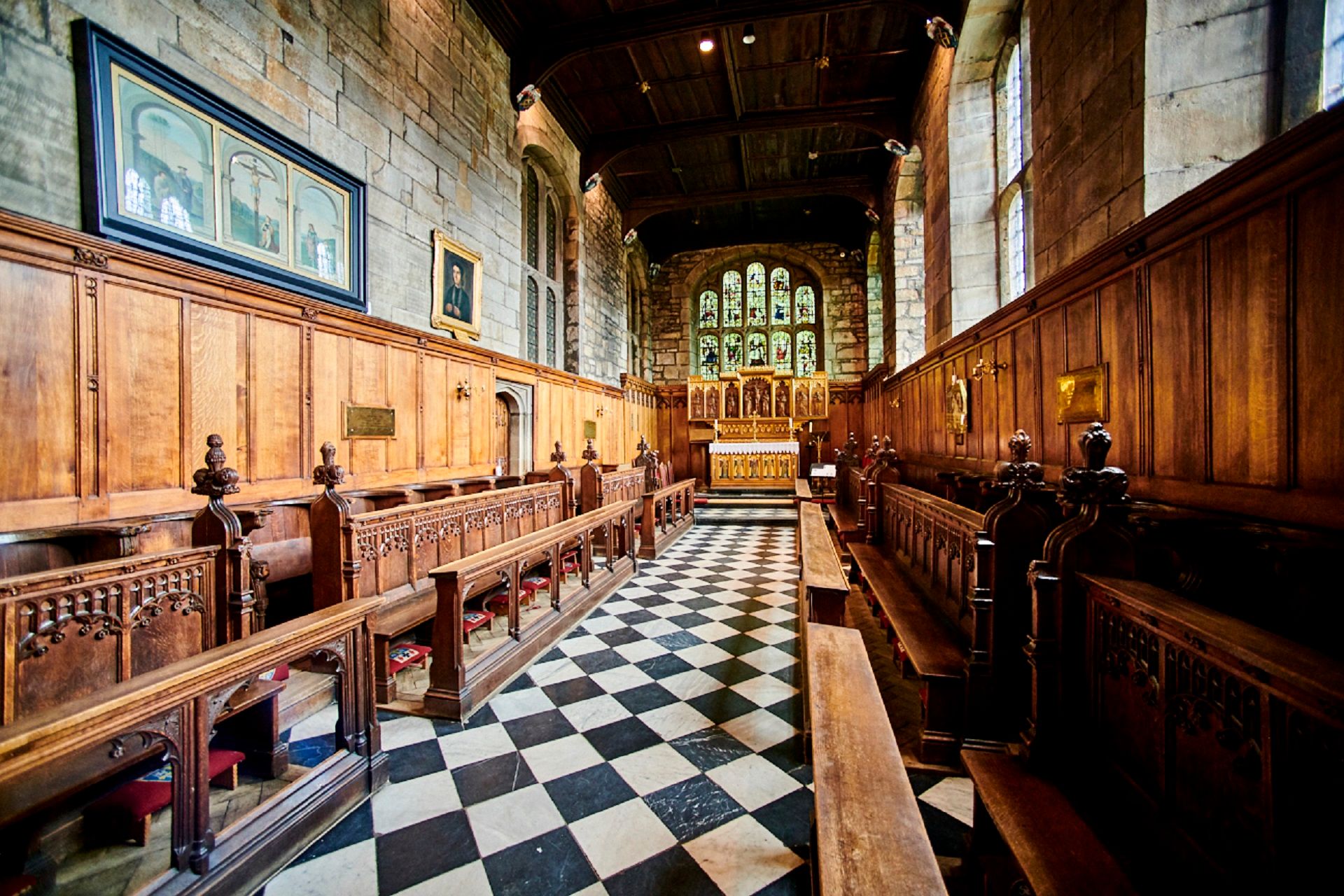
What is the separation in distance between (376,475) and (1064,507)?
216 inches

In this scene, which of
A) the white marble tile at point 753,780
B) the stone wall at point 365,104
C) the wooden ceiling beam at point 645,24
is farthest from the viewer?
the wooden ceiling beam at point 645,24

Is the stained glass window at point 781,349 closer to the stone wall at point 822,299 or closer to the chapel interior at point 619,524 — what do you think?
the stone wall at point 822,299

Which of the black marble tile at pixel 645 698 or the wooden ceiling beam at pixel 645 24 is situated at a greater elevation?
the wooden ceiling beam at pixel 645 24

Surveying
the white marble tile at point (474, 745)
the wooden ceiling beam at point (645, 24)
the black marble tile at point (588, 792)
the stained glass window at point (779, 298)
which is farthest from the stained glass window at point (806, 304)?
the black marble tile at point (588, 792)

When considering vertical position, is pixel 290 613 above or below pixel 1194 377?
below

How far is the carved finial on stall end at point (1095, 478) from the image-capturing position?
5.13 ft

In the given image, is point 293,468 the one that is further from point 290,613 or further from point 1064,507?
point 1064,507

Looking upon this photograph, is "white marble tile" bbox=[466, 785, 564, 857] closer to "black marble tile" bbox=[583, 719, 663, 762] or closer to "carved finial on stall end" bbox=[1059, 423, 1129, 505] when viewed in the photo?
"black marble tile" bbox=[583, 719, 663, 762]

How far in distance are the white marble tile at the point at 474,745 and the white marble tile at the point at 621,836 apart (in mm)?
657

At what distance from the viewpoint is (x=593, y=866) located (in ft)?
5.52

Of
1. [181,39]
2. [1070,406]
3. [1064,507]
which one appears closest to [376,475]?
[181,39]

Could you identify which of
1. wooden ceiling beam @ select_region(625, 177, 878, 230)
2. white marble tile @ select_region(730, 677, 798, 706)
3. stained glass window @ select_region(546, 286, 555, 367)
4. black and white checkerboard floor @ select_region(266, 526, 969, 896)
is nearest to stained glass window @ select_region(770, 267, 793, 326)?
wooden ceiling beam @ select_region(625, 177, 878, 230)

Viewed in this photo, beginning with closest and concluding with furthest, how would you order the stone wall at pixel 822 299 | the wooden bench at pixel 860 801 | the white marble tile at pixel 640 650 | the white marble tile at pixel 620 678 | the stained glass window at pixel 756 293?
1. the wooden bench at pixel 860 801
2. the white marble tile at pixel 620 678
3. the white marble tile at pixel 640 650
4. the stone wall at pixel 822 299
5. the stained glass window at pixel 756 293

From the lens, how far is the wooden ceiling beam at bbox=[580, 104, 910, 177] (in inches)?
333
